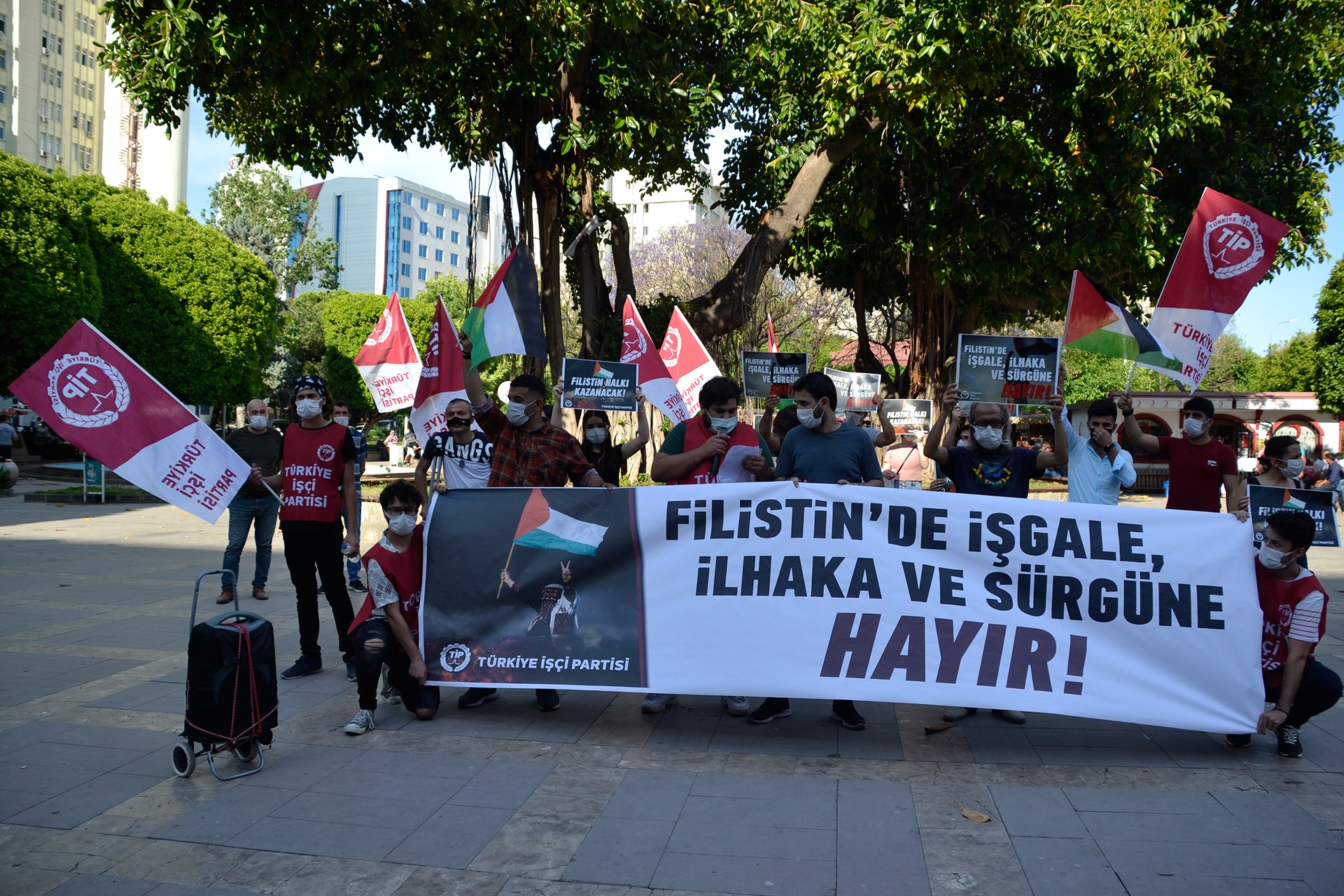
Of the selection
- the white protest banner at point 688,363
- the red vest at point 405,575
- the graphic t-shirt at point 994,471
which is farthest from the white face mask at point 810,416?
the white protest banner at point 688,363

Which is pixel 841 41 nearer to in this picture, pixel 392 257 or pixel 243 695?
pixel 243 695

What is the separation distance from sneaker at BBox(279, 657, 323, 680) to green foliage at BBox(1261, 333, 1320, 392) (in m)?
36.0

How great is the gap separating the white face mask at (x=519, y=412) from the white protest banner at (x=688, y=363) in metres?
4.85

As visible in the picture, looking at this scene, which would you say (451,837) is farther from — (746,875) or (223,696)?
(223,696)

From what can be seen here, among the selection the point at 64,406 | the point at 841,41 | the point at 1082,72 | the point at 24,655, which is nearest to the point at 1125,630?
the point at 64,406

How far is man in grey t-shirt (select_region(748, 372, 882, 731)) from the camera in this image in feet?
17.8

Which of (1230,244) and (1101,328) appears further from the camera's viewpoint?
(1101,328)

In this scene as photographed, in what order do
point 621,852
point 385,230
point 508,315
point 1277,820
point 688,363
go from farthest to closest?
point 385,230, point 688,363, point 508,315, point 1277,820, point 621,852

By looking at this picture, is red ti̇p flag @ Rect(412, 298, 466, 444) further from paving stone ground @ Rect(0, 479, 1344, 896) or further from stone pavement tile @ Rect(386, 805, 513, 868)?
stone pavement tile @ Rect(386, 805, 513, 868)

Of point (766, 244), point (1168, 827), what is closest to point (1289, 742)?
point (1168, 827)

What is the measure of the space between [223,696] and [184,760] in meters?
0.31

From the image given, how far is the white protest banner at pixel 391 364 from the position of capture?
10344mm

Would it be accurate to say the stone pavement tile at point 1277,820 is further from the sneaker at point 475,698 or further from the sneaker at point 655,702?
the sneaker at point 475,698

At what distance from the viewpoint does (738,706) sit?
556 centimetres
